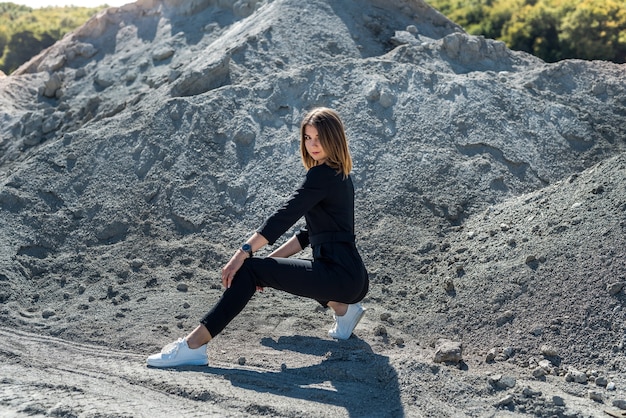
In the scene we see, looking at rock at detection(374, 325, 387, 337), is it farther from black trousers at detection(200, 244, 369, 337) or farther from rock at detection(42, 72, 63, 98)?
rock at detection(42, 72, 63, 98)

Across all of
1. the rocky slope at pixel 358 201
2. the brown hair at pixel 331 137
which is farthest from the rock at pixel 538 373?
the brown hair at pixel 331 137

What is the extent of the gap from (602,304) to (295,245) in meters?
1.84

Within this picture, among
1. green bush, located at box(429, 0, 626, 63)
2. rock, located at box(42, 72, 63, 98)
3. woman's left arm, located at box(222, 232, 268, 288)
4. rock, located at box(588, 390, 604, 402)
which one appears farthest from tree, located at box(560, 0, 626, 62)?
woman's left arm, located at box(222, 232, 268, 288)

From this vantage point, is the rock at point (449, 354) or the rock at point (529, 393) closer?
the rock at point (529, 393)

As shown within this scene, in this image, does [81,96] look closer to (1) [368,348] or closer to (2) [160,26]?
(2) [160,26]

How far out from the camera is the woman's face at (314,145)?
4547mm

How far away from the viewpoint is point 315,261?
466cm

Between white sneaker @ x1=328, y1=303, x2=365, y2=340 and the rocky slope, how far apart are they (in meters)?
0.14

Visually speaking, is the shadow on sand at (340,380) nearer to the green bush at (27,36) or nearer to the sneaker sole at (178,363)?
the sneaker sole at (178,363)

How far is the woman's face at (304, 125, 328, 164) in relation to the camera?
4.55 metres

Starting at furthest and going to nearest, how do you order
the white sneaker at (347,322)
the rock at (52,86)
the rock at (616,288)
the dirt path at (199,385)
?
the rock at (52,86)
the white sneaker at (347,322)
the rock at (616,288)
the dirt path at (199,385)

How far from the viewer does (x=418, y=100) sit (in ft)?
26.3

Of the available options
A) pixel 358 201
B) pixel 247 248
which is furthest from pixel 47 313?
pixel 358 201

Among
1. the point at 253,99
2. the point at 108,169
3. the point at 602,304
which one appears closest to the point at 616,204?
the point at 602,304
